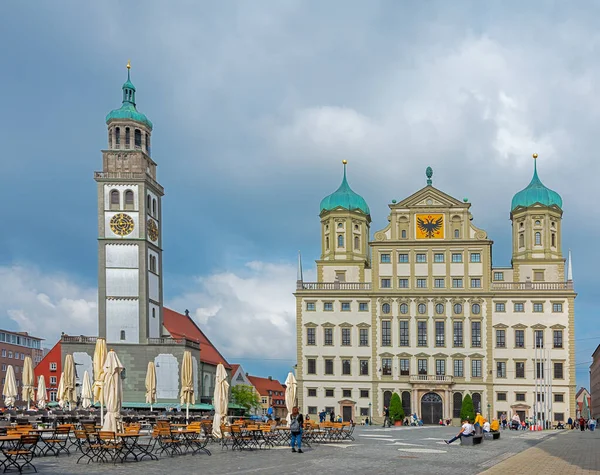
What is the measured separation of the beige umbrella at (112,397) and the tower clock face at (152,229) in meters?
42.2

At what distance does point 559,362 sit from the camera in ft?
265

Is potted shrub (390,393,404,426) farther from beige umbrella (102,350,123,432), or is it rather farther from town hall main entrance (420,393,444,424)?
beige umbrella (102,350,123,432)

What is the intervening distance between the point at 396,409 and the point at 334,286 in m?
13.8

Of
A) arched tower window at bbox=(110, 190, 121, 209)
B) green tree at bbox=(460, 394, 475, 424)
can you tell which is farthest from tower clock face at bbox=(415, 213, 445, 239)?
arched tower window at bbox=(110, 190, 121, 209)

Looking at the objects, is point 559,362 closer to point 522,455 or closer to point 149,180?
point 149,180

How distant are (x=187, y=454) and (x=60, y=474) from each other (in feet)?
22.6

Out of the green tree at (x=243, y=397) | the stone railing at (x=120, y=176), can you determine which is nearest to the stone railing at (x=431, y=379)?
the stone railing at (x=120, y=176)

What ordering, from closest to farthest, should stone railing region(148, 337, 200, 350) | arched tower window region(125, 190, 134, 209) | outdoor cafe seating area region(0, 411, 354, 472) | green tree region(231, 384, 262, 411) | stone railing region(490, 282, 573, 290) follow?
1. outdoor cafe seating area region(0, 411, 354, 472)
2. stone railing region(148, 337, 200, 350)
3. arched tower window region(125, 190, 134, 209)
4. stone railing region(490, 282, 573, 290)
5. green tree region(231, 384, 262, 411)

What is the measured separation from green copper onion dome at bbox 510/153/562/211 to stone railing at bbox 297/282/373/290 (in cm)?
1710

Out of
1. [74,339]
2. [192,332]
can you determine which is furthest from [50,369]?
[74,339]

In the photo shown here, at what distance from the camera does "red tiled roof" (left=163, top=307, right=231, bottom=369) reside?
3499 inches

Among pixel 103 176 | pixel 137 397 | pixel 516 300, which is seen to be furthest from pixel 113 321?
pixel 516 300

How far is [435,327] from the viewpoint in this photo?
82188 mm

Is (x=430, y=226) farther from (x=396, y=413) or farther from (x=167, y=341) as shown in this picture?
(x=167, y=341)
